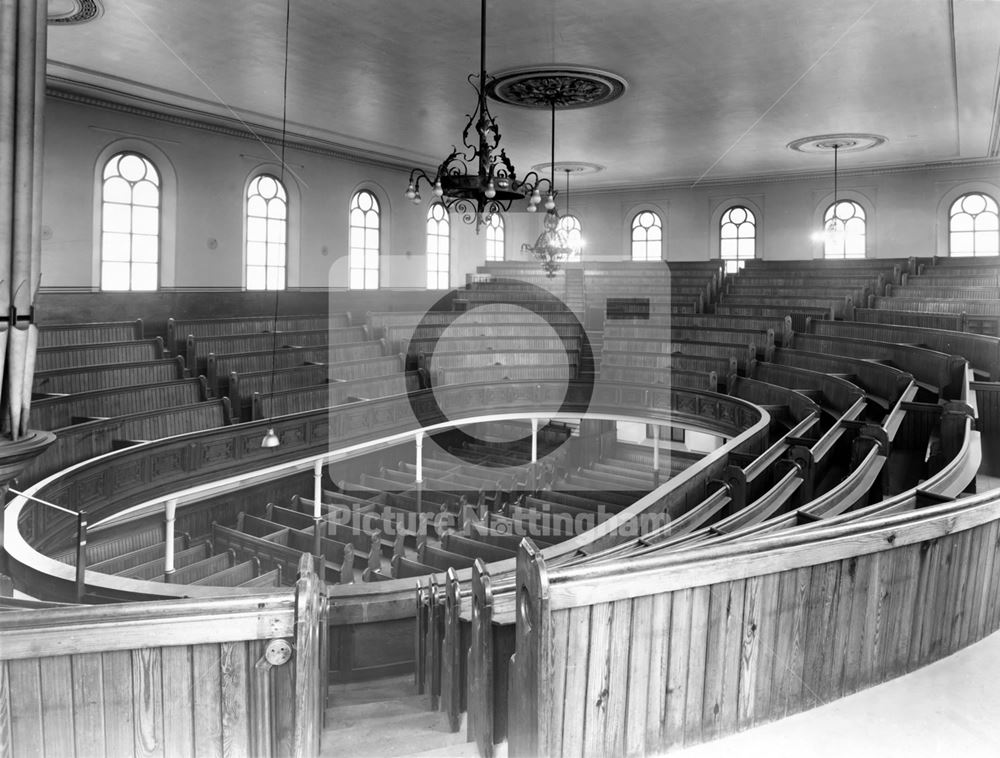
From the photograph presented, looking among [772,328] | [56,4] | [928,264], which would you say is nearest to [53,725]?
[56,4]

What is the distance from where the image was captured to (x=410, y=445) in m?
12.8

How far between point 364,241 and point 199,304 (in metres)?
3.94

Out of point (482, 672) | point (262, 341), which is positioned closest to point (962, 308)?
point (262, 341)

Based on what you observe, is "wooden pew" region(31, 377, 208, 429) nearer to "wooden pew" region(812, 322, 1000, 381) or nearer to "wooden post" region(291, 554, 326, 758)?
"wooden post" region(291, 554, 326, 758)

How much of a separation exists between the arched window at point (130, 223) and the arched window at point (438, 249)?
6.14 metres

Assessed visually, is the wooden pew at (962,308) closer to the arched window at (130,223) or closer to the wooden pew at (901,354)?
the wooden pew at (901,354)

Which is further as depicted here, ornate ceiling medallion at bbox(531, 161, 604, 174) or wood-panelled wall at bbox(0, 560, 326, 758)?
ornate ceiling medallion at bbox(531, 161, 604, 174)

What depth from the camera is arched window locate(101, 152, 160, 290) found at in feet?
35.3

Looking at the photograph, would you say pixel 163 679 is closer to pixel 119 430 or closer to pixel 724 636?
pixel 724 636

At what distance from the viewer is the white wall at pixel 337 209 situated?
1024 centimetres

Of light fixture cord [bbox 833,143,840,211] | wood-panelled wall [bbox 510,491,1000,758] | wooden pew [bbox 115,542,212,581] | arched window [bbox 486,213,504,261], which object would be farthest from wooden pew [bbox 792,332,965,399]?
arched window [bbox 486,213,504,261]

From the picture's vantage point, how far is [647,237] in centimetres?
1856

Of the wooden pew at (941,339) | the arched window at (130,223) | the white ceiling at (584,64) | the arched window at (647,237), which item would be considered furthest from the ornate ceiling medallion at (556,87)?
the arched window at (647,237)

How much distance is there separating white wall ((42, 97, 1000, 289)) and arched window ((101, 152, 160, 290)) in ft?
0.78
